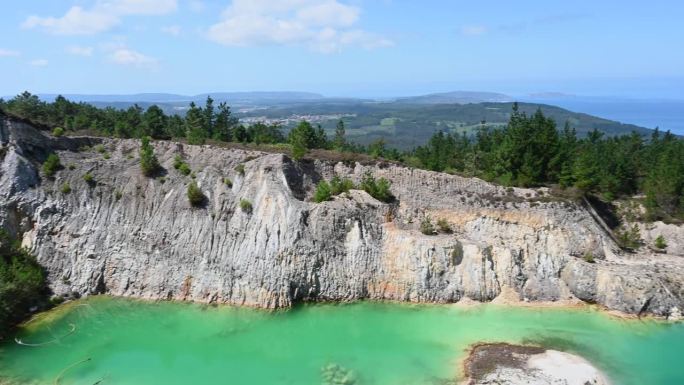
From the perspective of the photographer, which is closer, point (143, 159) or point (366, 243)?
point (366, 243)

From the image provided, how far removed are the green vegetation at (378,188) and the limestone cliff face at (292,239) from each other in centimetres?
90

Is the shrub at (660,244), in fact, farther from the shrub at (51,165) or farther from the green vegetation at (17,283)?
the shrub at (51,165)

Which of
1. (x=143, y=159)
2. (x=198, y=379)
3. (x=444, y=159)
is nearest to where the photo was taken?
(x=198, y=379)

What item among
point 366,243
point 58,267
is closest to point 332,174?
point 366,243

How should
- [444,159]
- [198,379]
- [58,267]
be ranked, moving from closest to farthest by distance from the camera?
1. [198,379]
2. [58,267]
3. [444,159]

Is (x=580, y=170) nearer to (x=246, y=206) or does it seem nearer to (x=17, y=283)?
(x=246, y=206)

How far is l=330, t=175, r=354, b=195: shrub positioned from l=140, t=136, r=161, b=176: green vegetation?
15751 mm

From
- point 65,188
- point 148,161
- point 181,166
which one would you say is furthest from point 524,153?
point 65,188

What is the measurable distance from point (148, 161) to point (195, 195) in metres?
5.83

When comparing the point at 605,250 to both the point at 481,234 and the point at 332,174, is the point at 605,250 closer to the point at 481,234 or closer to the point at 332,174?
the point at 481,234

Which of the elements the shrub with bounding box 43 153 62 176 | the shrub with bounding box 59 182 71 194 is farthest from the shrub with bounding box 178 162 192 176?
the shrub with bounding box 43 153 62 176

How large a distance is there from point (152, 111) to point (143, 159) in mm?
24517

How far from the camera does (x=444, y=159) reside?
59.0m

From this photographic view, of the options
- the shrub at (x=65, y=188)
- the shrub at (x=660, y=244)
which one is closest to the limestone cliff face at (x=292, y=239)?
the shrub at (x=65, y=188)
